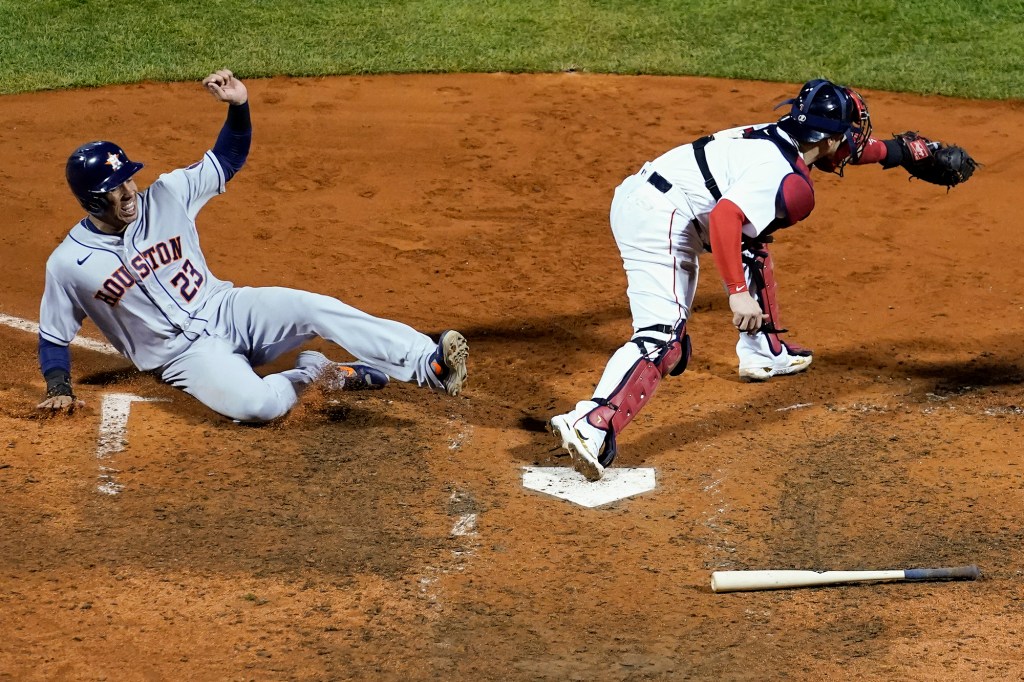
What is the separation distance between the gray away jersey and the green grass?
191 inches

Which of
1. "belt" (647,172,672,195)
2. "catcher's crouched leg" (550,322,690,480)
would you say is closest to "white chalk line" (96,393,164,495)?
"catcher's crouched leg" (550,322,690,480)

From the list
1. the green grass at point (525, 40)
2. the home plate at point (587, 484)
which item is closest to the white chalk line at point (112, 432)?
the home plate at point (587, 484)

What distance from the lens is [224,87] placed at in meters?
5.78

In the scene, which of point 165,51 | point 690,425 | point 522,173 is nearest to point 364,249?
point 522,173

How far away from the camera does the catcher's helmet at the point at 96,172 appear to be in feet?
17.9

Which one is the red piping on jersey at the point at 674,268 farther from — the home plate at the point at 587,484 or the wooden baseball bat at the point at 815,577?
the wooden baseball bat at the point at 815,577

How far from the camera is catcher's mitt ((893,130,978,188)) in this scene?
6445 millimetres

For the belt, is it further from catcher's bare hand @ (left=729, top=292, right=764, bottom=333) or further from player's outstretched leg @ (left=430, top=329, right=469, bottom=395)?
player's outstretched leg @ (left=430, top=329, right=469, bottom=395)

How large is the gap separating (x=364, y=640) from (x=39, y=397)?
2709mm

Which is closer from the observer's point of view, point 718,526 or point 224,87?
point 718,526

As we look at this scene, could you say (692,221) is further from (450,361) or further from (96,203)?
(96,203)

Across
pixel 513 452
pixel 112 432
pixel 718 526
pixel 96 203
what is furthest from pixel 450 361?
pixel 96 203

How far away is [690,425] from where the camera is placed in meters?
5.91

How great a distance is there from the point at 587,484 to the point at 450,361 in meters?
0.82
